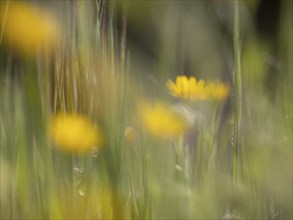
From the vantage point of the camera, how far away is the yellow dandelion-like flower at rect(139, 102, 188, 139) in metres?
0.85

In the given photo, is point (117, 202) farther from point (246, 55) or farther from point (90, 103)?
point (246, 55)

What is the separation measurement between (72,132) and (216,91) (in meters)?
0.37

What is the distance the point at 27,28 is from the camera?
84cm

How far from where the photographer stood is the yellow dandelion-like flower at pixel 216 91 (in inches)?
40.5

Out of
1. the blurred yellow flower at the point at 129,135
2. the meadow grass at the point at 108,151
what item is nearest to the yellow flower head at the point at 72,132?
the meadow grass at the point at 108,151

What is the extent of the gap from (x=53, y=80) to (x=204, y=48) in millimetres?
372

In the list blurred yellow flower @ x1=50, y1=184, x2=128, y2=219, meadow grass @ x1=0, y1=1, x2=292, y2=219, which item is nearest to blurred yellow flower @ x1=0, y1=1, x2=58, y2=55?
meadow grass @ x1=0, y1=1, x2=292, y2=219

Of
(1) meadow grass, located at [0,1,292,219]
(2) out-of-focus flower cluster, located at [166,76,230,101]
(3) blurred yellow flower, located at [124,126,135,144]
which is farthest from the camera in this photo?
(2) out-of-focus flower cluster, located at [166,76,230,101]

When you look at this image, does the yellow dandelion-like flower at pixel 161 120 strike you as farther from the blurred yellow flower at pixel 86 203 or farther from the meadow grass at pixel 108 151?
the blurred yellow flower at pixel 86 203

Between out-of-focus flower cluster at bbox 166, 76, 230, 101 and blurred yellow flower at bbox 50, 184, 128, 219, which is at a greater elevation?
out-of-focus flower cluster at bbox 166, 76, 230, 101

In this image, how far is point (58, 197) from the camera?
2.19 feet

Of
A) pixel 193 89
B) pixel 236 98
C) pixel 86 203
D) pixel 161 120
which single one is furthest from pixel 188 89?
pixel 86 203

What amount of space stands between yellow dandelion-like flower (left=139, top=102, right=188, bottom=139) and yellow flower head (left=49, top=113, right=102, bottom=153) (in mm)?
127

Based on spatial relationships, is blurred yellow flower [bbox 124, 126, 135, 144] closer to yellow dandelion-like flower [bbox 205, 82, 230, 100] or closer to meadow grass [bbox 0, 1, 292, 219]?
meadow grass [bbox 0, 1, 292, 219]
